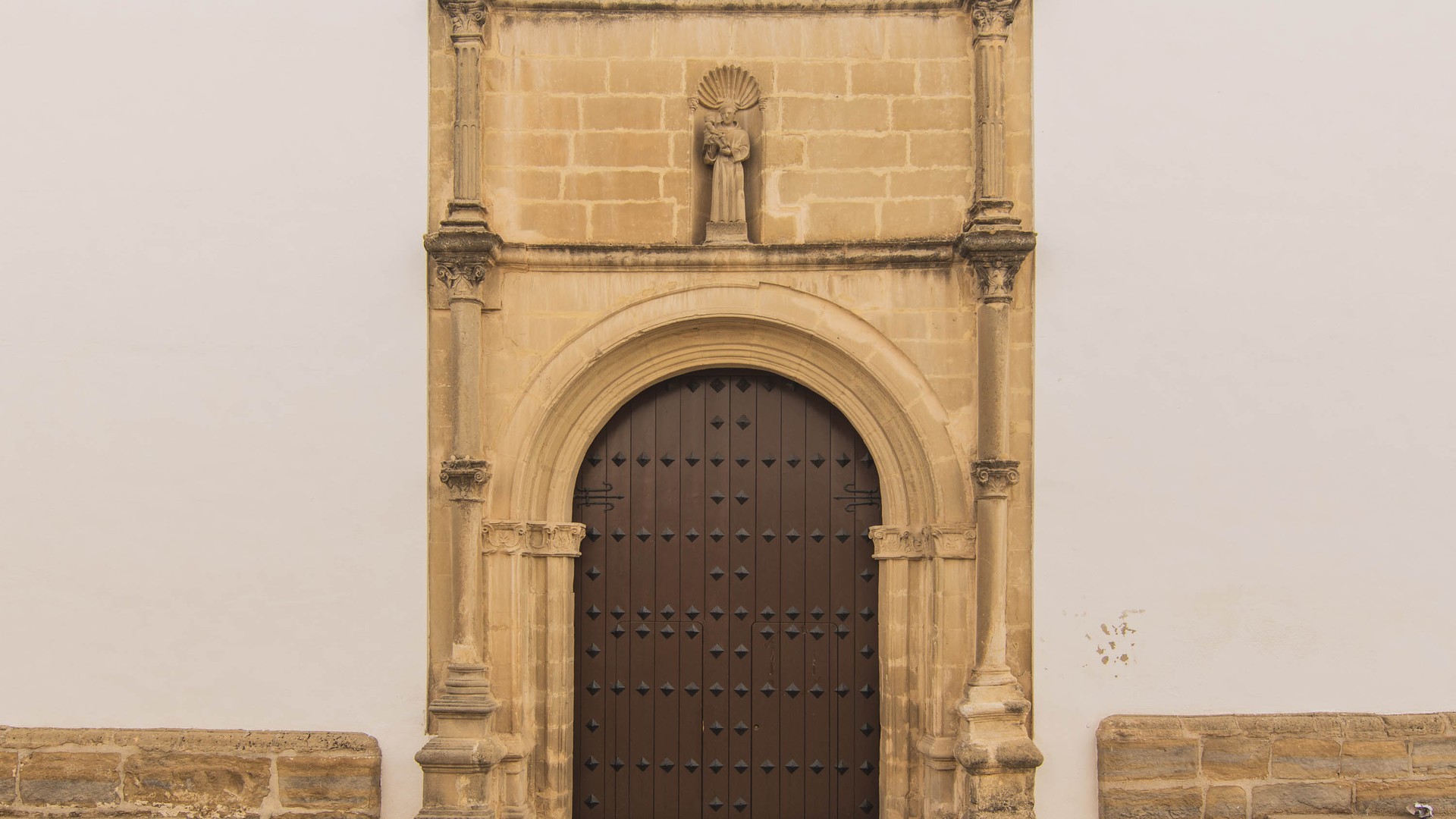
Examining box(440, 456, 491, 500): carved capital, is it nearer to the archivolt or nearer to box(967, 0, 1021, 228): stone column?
the archivolt

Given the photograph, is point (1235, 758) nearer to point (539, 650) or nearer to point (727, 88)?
point (539, 650)

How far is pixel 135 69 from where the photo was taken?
5.70 meters

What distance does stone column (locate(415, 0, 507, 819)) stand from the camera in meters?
5.39

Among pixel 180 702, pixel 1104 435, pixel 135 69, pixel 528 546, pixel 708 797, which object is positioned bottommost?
pixel 708 797

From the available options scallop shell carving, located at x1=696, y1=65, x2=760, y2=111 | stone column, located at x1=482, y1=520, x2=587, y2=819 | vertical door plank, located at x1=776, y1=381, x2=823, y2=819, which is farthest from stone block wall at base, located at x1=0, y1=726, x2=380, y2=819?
scallop shell carving, located at x1=696, y1=65, x2=760, y2=111

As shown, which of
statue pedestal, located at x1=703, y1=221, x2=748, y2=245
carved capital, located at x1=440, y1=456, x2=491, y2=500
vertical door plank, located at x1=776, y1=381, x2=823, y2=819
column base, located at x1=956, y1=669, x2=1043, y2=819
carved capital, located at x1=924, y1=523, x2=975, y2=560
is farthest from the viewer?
vertical door plank, located at x1=776, y1=381, x2=823, y2=819

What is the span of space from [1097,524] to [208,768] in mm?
4404

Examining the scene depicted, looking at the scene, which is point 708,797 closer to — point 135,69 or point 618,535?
point 618,535

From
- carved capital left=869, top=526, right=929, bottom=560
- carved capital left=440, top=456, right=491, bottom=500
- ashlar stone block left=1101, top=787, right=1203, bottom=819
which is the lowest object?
ashlar stone block left=1101, top=787, right=1203, bottom=819

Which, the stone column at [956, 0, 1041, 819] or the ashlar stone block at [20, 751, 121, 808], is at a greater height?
the stone column at [956, 0, 1041, 819]

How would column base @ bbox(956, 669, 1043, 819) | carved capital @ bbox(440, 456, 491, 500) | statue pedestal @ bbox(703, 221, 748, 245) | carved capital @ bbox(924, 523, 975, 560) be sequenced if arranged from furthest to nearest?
1. statue pedestal @ bbox(703, 221, 748, 245)
2. carved capital @ bbox(924, 523, 975, 560)
3. carved capital @ bbox(440, 456, 491, 500)
4. column base @ bbox(956, 669, 1043, 819)

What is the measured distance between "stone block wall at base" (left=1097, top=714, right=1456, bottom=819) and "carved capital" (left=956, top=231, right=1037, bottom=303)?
209cm

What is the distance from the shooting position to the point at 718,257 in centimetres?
566

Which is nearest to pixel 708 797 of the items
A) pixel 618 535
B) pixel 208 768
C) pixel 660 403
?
pixel 618 535
